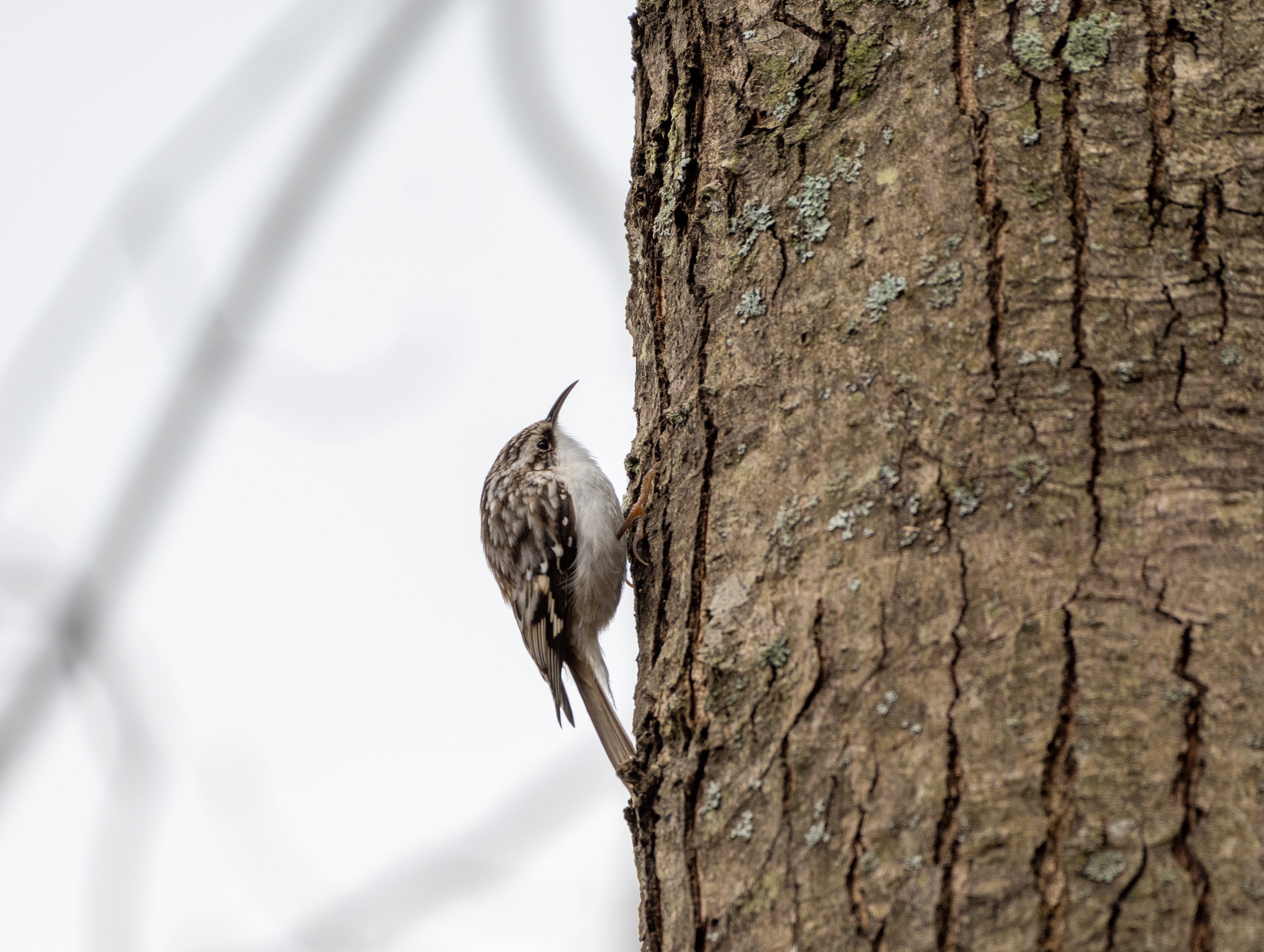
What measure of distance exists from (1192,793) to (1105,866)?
0.38ft

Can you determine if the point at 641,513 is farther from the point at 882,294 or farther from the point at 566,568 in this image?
the point at 566,568

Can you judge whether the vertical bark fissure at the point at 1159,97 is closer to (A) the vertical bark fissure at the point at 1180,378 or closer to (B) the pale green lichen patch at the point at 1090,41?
(B) the pale green lichen patch at the point at 1090,41

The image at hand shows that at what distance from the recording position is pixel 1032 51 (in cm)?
176

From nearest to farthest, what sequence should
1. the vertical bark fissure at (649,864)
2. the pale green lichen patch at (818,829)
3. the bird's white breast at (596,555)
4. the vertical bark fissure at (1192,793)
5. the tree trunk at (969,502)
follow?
the vertical bark fissure at (1192,793) → the tree trunk at (969,502) → the pale green lichen patch at (818,829) → the vertical bark fissure at (649,864) → the bird's white breast at (596,555)

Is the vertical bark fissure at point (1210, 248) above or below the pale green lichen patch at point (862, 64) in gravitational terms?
below

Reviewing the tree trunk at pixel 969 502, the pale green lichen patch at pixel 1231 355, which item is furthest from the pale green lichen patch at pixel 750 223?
the pale green lichen patch at pixel 1231 355

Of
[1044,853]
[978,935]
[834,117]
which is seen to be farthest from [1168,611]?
[834,117]

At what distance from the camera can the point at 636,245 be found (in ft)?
7.64

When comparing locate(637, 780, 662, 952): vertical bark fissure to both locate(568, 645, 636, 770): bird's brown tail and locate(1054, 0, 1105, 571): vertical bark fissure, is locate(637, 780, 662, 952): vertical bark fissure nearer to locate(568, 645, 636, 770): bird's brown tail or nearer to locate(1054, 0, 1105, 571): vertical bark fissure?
locate(1054, 0, 1105, 571): vertical bark fissure

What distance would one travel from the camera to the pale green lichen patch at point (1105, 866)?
1.29 metres

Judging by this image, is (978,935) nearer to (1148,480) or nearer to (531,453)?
(1148,480)

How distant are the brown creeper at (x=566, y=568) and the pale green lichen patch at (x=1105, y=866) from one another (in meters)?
2.42

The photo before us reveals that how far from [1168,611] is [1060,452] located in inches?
8.8

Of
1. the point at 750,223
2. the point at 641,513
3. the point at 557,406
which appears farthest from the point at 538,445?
the point at 750,223
